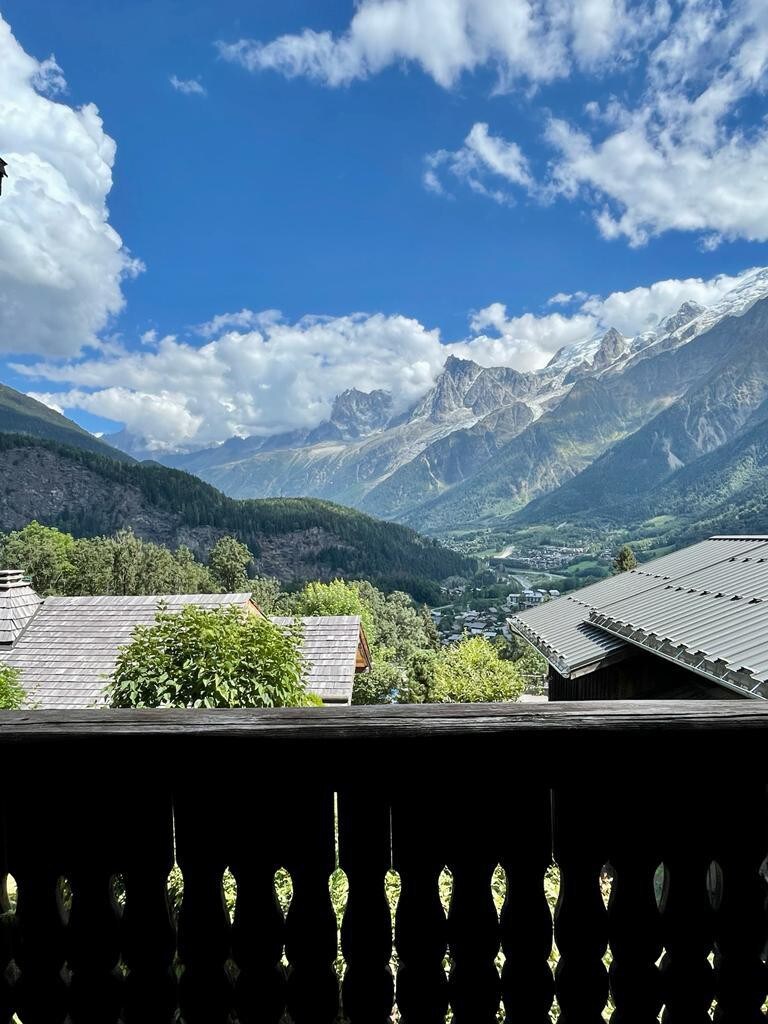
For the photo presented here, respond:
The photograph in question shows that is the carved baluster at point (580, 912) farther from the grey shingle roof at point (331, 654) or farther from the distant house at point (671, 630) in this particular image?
the grey shingle roof at point (331, 654)

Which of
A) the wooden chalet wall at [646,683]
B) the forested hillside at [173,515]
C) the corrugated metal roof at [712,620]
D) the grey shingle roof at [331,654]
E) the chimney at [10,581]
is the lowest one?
the grey shingle roof at [331,654]

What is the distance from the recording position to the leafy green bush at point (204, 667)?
7.99 meters

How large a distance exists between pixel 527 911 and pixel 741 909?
22.2 inches

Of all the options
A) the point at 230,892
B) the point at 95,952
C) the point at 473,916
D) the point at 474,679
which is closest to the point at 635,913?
the point at 473,916

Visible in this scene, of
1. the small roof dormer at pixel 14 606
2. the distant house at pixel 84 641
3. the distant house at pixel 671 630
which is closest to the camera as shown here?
the distant house at pixel 671 630

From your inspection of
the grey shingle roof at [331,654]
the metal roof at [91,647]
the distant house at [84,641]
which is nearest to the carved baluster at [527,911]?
the metal roof at [91,647]

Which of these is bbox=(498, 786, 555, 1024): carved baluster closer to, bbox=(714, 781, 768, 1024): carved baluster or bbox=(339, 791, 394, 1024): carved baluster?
bbox=(339, 791, 394, 1024): carved baluster

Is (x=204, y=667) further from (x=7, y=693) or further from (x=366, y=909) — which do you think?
(x=366, y=909)

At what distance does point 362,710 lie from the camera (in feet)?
5.08

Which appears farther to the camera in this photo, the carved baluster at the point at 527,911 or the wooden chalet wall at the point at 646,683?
the wooden chalet wall at the point at 646,683

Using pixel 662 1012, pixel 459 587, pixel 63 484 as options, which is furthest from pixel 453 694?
pixel 63 484

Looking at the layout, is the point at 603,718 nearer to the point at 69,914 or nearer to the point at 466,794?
the point at 466,794

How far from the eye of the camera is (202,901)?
1620 millimetres

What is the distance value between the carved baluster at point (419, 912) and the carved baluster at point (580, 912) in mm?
320
